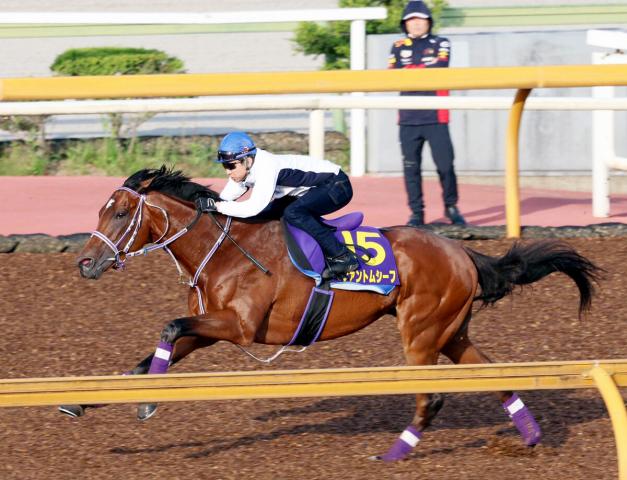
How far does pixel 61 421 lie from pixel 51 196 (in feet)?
15.7

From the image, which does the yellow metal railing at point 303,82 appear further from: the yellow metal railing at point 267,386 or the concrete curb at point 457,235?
the yellow metal railing at point 267,386

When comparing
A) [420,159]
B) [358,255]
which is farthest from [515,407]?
[420,159]

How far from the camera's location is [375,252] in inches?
245

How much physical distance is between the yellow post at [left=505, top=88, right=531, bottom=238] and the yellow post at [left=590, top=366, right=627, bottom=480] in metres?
3.81

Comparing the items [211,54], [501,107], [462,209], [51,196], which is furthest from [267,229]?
[211,54]

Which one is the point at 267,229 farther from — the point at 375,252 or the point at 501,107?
the point at 501,107

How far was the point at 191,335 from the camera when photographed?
5820 millimetres

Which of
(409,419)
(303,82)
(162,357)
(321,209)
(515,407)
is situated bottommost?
(409,419)

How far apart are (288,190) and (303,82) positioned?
4.01 feet

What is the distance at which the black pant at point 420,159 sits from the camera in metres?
9.30

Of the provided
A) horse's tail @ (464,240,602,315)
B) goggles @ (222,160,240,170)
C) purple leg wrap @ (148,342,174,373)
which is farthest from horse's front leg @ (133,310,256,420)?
horse's tail @ (464,240,602,315)

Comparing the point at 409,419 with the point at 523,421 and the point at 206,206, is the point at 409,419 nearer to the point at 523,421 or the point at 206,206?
the point at 523,421

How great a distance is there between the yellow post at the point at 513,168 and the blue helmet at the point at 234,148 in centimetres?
287

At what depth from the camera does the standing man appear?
9367 mm
